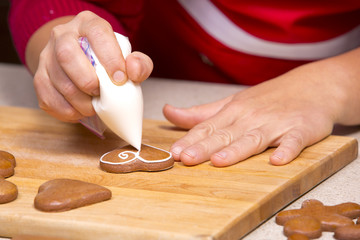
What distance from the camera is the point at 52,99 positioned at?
0.99 metres

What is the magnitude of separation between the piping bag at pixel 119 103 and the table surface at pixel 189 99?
0.27 m

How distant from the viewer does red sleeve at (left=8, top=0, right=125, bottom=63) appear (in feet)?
4.48

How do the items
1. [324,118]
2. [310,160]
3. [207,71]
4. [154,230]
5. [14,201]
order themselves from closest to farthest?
[154,230], [14,201], [310,160], [324,118], [207,71]

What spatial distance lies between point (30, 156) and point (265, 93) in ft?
1.53

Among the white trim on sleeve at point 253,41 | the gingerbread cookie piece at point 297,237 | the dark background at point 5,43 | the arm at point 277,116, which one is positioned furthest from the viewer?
the dark background at point 5,43

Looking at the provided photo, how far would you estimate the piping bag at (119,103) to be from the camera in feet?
2.92

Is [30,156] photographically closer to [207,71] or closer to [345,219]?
[345,219]

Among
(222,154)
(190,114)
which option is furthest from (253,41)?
(222,154)

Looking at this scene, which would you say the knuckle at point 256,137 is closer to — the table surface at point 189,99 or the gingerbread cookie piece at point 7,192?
the table surface at point 189,99

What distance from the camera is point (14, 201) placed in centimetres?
81

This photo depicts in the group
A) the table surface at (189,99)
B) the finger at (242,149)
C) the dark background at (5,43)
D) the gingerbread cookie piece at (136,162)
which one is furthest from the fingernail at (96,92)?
the dark background at (5,43)

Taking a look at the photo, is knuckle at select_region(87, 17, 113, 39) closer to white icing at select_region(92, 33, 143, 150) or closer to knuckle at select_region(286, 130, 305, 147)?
white icing at select_region(92, 33, 143, 150)

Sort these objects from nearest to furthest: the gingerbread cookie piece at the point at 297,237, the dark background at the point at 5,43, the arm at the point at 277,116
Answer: the gingerbread cookie piece at the point at 297,237, the arm at the point at 277,116, the dark background at the point at 5,43

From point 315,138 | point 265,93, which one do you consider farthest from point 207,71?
point 315,138
